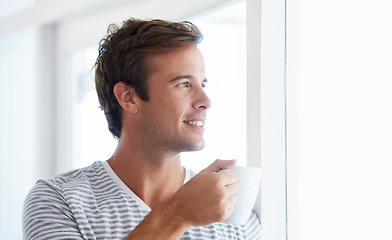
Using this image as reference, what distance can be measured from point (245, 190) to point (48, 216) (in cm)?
42

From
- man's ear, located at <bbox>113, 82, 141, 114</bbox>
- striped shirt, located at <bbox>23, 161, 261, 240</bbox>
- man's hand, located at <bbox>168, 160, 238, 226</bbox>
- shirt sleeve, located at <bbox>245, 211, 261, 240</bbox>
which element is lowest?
shirt sleeve, located at <bbox>245, 211, 261, 240</bbox>

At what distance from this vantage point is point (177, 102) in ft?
3.61

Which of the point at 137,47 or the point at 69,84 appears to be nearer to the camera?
the point at 137,47

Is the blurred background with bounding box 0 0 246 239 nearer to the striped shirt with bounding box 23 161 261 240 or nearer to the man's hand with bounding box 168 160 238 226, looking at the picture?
the striped shirt with bounding box 23 161 261 240

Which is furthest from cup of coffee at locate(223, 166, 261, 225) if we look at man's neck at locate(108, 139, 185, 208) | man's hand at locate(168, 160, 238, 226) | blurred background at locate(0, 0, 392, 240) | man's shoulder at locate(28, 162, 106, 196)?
man's shoulder at locate(28, 162, 106, 196)

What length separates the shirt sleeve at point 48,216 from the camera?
1.00m

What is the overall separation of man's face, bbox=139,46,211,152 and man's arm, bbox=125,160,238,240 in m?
0.20

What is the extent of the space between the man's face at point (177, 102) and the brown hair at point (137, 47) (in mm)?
21

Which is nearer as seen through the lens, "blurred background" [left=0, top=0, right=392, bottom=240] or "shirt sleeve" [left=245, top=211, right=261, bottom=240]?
"blurred background" [left=0, top=0, right=392, bottom=240]

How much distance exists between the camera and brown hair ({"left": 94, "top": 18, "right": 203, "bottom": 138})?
114 cm
